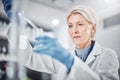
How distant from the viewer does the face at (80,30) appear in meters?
1.94

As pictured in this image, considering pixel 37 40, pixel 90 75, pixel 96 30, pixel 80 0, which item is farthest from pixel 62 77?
pixel 80 0

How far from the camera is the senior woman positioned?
179cm

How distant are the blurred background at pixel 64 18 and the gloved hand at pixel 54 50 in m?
0.11

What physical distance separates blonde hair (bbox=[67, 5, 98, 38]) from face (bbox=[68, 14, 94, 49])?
0.09 feet

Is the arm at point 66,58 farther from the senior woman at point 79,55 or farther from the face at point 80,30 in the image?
the face at point 80,30

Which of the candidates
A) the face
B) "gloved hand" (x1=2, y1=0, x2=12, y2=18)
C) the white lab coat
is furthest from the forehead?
"gloved hand" (x1=2, y1=0, x2=12, y2=18)

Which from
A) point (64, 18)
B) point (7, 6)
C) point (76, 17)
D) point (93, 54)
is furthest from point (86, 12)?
point (7, 6)

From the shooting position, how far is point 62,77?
188cm

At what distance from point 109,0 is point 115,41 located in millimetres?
364

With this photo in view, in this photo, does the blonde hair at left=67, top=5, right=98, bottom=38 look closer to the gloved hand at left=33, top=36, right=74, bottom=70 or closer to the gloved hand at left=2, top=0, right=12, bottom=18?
the gloved hand at left=33, top=36, right=74, bottom=70

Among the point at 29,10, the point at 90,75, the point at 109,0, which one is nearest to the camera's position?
the point at 90,75

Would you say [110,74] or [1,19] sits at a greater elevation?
[1,19]

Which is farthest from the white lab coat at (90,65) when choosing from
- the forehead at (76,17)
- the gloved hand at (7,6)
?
the gloved hand at (7,6)

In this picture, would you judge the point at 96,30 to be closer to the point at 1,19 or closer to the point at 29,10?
the point at 29,10
